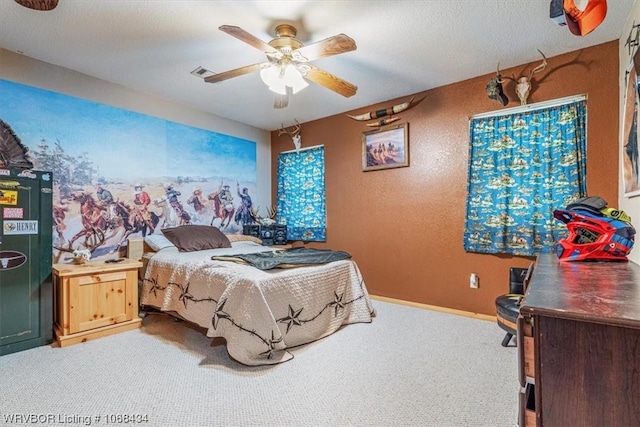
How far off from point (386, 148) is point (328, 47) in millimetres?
1966

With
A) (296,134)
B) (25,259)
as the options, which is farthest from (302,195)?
(25,259)

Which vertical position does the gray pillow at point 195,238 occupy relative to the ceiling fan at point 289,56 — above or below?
below

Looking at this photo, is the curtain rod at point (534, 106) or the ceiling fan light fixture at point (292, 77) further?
the curtain rod at point (534, 106)

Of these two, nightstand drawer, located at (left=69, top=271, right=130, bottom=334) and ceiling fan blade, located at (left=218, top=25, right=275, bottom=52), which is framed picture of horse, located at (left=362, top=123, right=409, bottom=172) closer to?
ceiling fan blade, located at (left=218, top=25, right=275, bottom=52)

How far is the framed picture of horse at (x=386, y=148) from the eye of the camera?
149 inches

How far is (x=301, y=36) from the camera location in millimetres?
2467

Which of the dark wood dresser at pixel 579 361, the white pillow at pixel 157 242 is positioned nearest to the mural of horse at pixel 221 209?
the white pillow at pixel 157 242

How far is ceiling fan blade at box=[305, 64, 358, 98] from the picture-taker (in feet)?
8.25

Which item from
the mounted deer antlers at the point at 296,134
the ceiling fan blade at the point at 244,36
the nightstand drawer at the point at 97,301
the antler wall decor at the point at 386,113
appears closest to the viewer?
the ceiling fan blade at the point at 244,36

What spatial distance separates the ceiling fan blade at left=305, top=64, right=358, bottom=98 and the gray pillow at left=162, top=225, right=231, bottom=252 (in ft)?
7.24

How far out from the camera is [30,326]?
98.1 inches

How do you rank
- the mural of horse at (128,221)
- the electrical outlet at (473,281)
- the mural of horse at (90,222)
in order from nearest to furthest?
the mural of horse at (90,222) → the electrical outlet at (473,281) → the mural of horse at (128,221)

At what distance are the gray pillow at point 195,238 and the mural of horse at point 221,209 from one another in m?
0.47

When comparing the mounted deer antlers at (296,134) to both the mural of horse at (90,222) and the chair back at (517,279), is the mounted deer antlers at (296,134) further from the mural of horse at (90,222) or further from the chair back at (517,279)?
the chair back at (517,279)
